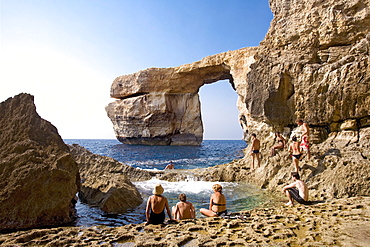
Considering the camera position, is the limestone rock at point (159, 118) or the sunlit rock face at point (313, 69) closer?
the sunlit rock face at point (313, 69)

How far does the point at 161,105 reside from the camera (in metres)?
40.9

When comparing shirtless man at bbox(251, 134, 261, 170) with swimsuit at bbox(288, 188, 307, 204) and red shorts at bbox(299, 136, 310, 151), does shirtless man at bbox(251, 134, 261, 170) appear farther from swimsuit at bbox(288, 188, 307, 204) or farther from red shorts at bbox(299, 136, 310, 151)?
swimsuit at bbox(288, 188, 307, 204)

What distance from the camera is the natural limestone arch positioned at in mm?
38656

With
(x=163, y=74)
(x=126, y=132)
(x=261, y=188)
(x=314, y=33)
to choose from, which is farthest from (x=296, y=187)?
(x=126, y=132)

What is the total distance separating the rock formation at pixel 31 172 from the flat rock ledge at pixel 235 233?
114 centimetres

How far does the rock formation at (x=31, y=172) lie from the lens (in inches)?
182

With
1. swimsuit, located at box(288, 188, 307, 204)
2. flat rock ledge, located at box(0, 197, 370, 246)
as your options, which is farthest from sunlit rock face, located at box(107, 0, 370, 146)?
flat rock ledge, located at box(0, 197, 370, 246)

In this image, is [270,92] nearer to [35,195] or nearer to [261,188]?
[261,188]

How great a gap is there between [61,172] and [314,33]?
1036 cm

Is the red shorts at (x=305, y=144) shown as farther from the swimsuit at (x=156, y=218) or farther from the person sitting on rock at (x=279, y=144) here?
the swimsuit at (x=156, y=218)

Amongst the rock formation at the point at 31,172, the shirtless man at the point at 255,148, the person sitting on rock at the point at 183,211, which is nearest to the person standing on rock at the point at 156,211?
the person sitting on rock at the point at 183,211

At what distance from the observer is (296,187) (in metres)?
5.55

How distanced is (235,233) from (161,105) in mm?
38108

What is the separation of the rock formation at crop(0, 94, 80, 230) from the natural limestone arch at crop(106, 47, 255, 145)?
30323 mm
